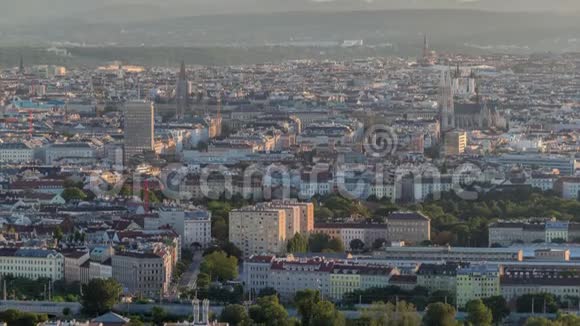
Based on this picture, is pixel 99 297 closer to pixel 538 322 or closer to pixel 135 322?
pixel 135 322

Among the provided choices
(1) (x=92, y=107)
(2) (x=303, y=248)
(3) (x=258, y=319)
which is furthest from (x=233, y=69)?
(3) (x=258, y=319)

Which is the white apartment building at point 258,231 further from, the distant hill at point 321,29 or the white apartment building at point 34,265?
the distant hill at point 321,29

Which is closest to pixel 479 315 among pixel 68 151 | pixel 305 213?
pixel 305 213

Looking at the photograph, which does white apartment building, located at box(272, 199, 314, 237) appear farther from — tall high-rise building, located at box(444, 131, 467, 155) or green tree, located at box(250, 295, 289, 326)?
tall high-rise building, located at box(444, 131, 467, 155)

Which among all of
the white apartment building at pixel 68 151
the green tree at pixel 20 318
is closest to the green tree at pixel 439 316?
the green tree at pixel 20 318

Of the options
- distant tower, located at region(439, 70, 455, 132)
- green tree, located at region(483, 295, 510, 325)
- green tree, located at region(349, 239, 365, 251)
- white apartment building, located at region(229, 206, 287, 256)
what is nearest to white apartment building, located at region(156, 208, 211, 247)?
white apartment building, located at region(229, 206, 287, 256)

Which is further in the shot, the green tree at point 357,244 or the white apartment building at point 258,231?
the green tree at point 357,244
